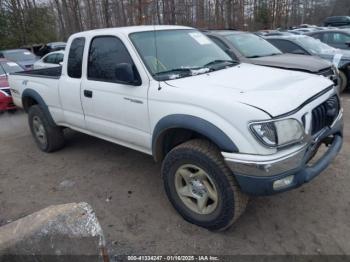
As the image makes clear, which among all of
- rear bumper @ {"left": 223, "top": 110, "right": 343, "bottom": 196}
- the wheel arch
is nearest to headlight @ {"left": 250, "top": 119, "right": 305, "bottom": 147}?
rear bumper @ {"left": 223, "top": 110, "right": 343, "bottom": 196}

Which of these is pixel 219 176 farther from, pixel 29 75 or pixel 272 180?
pixel 29 75

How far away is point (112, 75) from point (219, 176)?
1846 millimetres

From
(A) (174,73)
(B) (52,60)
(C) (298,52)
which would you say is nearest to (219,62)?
(A) (174,73)

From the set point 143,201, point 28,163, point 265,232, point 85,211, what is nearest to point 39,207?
point 143,201

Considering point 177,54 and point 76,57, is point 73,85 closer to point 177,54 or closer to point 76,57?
point 76,57

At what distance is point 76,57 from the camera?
4715 mm

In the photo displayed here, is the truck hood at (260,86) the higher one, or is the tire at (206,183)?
the truck hood at (260,86)

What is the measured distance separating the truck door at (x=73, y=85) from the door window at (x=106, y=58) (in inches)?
9.8

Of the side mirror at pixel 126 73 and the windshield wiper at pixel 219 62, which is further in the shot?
the windshield wiper at pixel 219 62

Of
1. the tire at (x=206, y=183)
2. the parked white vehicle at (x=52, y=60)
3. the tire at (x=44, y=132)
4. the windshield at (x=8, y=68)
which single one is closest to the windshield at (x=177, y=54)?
the tire at (x=206, y=183)

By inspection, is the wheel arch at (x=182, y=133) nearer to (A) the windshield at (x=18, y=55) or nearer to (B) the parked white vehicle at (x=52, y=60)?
(B) the parked white vehicle at (x=52, y=60)

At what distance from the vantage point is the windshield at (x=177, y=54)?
377cm

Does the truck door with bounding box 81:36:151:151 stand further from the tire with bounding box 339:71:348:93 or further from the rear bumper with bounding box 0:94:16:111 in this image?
the tire with bounding box 339:71:348:93

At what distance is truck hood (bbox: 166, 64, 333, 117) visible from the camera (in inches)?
117
